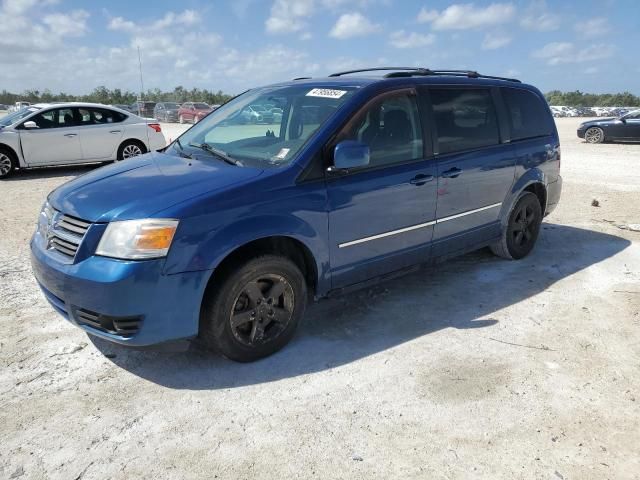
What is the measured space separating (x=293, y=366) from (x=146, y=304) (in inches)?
41.5

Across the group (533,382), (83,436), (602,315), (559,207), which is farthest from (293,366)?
(559,207)

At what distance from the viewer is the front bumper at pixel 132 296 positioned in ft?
9.21

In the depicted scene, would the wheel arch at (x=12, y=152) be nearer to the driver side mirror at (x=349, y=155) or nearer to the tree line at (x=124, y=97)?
the driver side mirror at (x=349, y=155)

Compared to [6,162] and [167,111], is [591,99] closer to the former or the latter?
[167,111]

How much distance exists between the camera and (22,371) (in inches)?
129

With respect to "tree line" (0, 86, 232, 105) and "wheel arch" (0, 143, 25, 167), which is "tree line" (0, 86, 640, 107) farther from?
"wheel arch" (0, 143, 25, 167)

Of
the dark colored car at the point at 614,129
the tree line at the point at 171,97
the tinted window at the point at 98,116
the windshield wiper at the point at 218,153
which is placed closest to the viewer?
the windshield wiper at the point at 218,153

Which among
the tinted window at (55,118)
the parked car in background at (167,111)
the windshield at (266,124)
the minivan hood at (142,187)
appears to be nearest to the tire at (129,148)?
the tinted window at (55,118)

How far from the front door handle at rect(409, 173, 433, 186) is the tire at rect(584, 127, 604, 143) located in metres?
17.6

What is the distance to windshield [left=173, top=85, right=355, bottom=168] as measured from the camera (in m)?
3.61

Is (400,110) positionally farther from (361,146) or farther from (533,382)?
(533,382)

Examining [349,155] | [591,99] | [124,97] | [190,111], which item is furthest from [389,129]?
[591,99]

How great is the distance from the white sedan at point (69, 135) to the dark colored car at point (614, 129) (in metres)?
15.5

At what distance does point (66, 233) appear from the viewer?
10.2 ft
